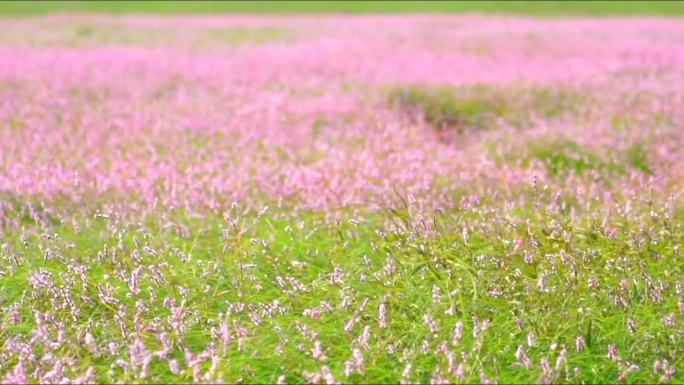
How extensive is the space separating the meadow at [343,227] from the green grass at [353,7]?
73.8ft

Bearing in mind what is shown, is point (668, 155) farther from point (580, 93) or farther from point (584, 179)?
point (580, 93)

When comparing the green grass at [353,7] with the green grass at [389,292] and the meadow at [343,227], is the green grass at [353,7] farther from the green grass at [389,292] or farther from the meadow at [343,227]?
the green grass at [389,292]

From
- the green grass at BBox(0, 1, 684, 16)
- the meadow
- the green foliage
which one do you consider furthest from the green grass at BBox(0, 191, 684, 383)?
the green grass at BBox(0, 1, 684, 16)

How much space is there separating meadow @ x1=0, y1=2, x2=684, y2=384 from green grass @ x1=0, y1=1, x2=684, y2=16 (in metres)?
22.5

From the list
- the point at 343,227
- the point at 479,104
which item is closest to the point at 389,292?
the point at 343,227

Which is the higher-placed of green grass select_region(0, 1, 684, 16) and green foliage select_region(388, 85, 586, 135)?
green foliage select_region(388, 85, 586, 135)

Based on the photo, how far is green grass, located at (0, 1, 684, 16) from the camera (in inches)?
1310

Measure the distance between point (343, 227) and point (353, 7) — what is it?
106 ft

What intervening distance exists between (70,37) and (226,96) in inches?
437

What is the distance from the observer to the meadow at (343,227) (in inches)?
137

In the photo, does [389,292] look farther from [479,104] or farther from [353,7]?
[353,7]

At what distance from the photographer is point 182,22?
2755 centimetres

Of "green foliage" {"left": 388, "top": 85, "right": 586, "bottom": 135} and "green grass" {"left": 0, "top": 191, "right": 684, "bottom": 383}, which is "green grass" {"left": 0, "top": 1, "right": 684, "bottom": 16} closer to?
"green foliage" {"left": 388, "top": 85, "right": 586, "bottom": 135}

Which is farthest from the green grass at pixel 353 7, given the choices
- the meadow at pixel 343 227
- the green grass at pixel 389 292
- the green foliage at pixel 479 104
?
the green grass at pixel 389 292
